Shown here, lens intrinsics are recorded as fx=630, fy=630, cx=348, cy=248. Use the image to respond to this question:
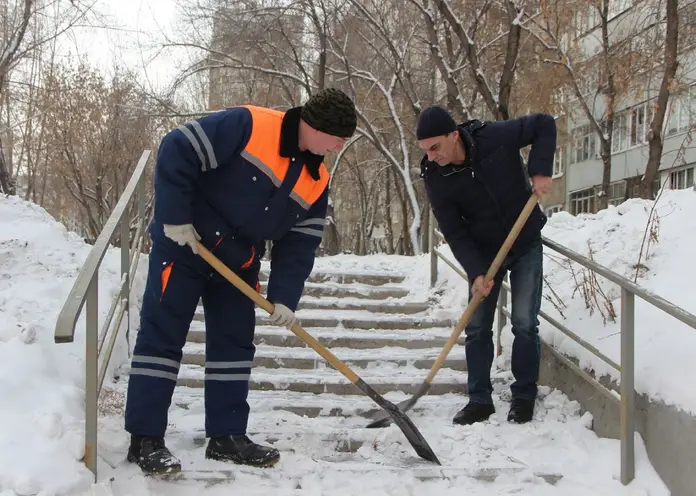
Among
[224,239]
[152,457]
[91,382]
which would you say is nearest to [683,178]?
[224,239]

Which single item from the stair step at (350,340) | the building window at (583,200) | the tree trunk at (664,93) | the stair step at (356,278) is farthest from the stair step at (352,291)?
the building window at (583,200)

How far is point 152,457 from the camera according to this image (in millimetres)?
2609

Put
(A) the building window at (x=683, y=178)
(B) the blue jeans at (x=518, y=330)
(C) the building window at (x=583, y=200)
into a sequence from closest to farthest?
1. (B) the blue jeans at (x=518, y=330)
2. (A) the building window at (x=683, y=178)
3. (C) the building window at (x=583, y=200)

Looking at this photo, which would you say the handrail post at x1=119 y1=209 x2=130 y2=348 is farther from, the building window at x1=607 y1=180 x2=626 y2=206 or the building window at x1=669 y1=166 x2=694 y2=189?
the building window at x1=607 y1=180 x2=626 y2=206

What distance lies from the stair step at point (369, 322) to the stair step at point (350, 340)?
0.24 m

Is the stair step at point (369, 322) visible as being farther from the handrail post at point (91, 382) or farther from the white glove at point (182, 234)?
the handrail post at point (91, 382)

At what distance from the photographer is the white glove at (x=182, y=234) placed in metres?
2.63

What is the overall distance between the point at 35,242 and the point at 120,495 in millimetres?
3166

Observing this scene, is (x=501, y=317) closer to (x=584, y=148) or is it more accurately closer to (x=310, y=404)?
(x=310, y=404)

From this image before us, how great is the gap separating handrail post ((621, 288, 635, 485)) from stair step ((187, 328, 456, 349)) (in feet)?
6.49

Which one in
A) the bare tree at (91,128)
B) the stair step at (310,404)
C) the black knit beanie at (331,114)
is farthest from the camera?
the bare tree at (91,128)

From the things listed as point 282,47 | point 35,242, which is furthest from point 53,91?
point 35,242

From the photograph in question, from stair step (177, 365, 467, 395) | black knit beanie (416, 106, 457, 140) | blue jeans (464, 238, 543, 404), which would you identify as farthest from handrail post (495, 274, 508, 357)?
black knit beanie (416, 106, 457, 140)

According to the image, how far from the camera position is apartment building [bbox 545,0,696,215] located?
9953 mm
